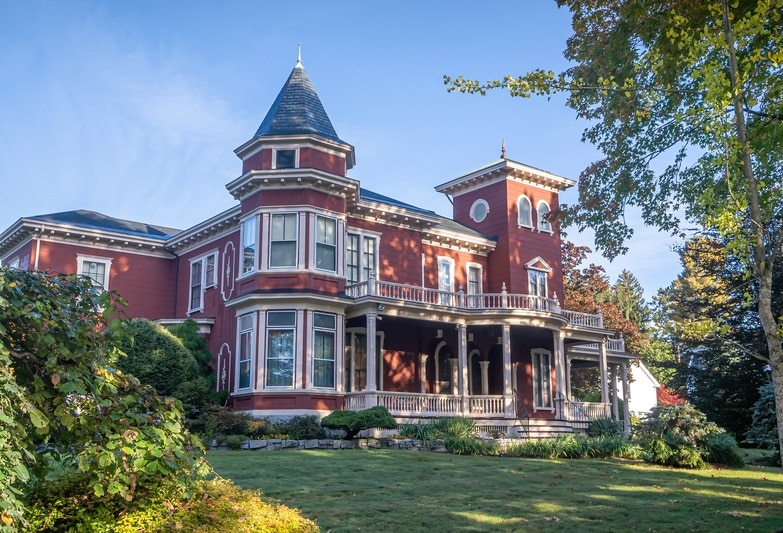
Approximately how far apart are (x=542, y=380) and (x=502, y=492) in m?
19.5

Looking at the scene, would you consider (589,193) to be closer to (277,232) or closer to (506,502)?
(506,502)

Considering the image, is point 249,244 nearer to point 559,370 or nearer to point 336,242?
point 336,242

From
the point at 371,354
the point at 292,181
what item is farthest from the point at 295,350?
the point at 292,181

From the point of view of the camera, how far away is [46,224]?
2616cm

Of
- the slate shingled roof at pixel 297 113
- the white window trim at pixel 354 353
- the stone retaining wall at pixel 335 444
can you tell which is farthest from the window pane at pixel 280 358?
the slate shingled roof at pixel 297 113

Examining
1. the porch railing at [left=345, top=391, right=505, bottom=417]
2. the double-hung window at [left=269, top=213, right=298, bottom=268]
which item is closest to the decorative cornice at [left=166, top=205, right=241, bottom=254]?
the double-hung window at [left=269, top=213, right=298, bottom=268]

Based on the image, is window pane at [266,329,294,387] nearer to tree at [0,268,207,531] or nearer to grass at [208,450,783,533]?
grass at [208,450,783,533]

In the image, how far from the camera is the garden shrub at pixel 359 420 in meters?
21.1

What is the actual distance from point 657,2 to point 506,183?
62.7ft

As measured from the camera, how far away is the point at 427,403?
2427cm

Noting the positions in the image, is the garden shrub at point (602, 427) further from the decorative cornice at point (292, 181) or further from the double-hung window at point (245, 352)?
the double-hung window at point (245, 352)

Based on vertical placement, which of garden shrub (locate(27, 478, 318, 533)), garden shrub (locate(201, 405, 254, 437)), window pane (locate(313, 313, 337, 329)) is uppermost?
window pane (locate(313, 313, 337, 329))

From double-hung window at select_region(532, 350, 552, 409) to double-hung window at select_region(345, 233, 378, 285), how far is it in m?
8.44

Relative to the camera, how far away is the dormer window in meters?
24.8
